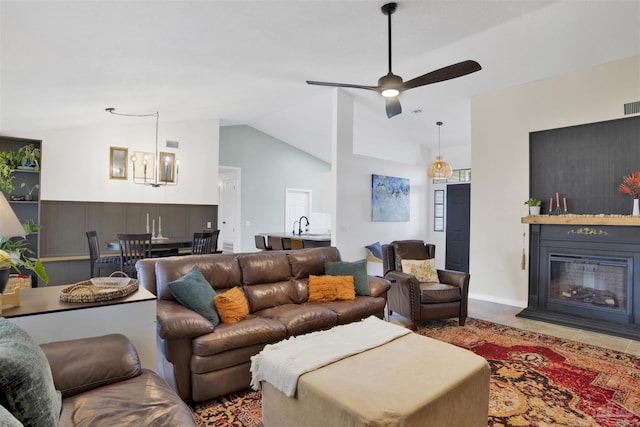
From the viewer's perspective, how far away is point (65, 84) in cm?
348

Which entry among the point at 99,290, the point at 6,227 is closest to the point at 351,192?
the point at 99,290

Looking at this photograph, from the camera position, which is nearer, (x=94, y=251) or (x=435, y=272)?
(x=435, y=272)

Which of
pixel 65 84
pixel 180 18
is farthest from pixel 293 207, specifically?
pixel 180 18

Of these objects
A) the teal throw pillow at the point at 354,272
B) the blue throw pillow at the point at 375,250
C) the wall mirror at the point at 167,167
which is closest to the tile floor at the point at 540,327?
the teal throw pillow at the point at 354,272

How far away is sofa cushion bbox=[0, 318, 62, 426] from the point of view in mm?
1183

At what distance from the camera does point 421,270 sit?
14.2 feet

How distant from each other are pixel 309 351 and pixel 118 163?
537 centimetres

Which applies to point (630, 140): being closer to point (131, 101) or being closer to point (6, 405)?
point (6, 405)

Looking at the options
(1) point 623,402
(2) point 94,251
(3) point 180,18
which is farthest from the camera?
(2) point 94,251

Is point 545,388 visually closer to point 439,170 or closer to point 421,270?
point 421,270

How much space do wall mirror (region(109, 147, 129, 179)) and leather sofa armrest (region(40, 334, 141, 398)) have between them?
475cm

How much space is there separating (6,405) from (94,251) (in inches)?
167

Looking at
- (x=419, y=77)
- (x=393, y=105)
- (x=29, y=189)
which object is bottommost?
(x=29, y=189)

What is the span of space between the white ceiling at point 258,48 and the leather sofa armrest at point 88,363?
203cm
